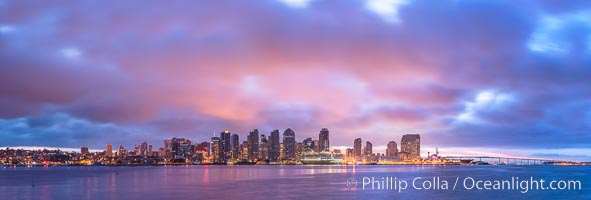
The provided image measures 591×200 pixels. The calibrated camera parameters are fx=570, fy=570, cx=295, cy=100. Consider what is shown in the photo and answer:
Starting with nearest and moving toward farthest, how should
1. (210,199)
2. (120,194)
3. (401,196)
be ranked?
A: (210,199) < (401,196) < (120,194)

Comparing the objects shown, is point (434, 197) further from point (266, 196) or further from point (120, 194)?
point (120, 194)

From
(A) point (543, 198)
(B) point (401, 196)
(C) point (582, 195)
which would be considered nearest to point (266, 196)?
(B) point (401, 196)

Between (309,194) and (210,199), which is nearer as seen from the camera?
(210,199)

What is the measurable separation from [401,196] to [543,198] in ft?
58.6

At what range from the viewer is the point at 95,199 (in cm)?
7006

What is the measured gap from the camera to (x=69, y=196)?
75.1 metres

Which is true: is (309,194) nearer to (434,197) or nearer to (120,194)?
(434,197)

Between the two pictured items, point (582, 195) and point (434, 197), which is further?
point (582, 195)

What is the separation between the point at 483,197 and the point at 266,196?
88.7ft

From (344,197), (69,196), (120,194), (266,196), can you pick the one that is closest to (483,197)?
(344,197)

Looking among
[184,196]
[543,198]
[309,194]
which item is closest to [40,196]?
[184,196]

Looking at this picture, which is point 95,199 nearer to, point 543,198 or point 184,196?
point 184,196

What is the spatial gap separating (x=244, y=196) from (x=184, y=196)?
25.5ft

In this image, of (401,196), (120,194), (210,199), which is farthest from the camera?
(120,194)
